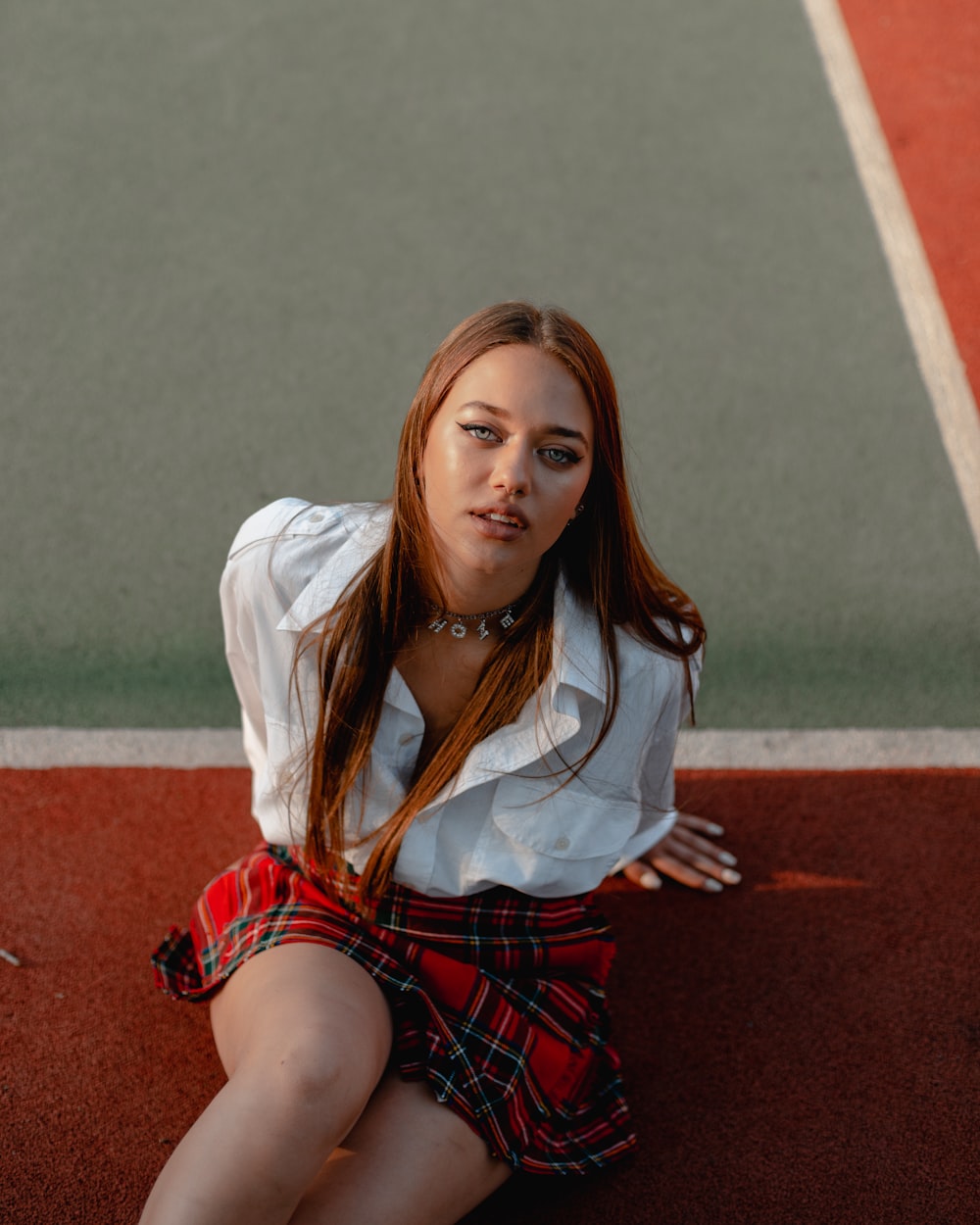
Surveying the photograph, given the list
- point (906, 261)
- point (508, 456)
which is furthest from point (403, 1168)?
point (906, 261)

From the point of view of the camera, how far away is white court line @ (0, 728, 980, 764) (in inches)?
111

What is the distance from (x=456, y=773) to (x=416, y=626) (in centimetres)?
27

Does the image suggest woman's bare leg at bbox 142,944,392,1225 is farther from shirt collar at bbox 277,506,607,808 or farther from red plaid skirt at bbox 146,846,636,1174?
shirt collar at bbox 277,506,607,808

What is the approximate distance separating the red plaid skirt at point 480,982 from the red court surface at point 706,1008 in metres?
0.18

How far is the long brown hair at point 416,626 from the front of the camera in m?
2.01

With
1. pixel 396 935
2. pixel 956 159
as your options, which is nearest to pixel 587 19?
pixel 956 159

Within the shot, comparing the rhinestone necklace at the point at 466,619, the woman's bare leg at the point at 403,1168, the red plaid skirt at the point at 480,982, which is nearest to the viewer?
the woman's bare leg at the point at 403,1168

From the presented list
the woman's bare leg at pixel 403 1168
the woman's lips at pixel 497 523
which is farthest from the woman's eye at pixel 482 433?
the woman's bare leg at pixel 403 1168

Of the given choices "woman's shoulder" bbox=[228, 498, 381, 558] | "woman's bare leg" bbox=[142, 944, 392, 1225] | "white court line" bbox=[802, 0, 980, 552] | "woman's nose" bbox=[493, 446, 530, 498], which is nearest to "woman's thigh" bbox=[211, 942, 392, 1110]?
"woman's bare leg" bbox=[142, 944, 392, 1225]

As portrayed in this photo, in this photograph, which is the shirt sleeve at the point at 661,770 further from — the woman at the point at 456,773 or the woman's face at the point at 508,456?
the woman's face at the point at 508,456

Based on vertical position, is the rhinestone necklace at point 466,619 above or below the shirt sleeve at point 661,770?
above

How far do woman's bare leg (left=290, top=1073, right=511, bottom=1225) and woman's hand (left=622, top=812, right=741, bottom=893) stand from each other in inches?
31.8

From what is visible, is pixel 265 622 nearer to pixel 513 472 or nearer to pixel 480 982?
pixel 513 472

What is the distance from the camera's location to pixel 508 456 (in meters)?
1.87
